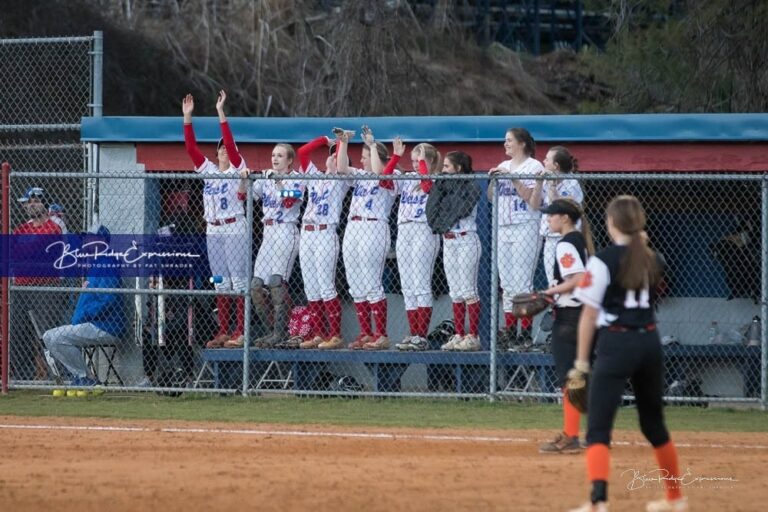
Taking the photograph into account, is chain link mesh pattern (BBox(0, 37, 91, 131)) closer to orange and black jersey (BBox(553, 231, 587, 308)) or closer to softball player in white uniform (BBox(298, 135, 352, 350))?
softball player in white uniform (BBox(298, 135, 352, 350))

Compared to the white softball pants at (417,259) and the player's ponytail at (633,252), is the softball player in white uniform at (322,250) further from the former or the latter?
the player's ponytail at (633,252)

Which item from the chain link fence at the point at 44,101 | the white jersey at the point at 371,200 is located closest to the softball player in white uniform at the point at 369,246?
the white jersey at the point at 371,200

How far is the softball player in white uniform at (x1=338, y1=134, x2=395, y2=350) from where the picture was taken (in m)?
12.8

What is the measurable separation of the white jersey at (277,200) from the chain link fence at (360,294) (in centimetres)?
2

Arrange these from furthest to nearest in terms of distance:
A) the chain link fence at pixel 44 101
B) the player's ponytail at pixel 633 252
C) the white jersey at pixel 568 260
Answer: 1. the chain link fence at pixel 44 101
2. the white jersey at pixel 568 260
3. the player's ponytail at pixel 633 252

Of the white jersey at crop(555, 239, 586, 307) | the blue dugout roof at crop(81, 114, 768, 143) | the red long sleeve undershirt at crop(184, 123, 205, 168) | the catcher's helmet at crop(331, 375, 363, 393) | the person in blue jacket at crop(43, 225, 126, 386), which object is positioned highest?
the blue dugout roof at crop(81, 114, 768, 143)

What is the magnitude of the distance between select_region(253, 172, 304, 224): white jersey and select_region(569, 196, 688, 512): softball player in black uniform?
6207mm

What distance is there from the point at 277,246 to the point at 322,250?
19.2 inches

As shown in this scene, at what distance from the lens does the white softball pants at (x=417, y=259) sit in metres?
12.7

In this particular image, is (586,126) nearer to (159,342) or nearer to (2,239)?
(159,342)

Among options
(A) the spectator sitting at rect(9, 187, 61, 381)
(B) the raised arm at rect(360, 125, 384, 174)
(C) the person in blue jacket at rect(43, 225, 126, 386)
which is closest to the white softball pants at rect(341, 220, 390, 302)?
(B) the raised arm at rect(360, 125, 384, 174)

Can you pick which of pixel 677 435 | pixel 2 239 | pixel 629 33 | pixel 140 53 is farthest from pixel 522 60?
pixel 677 435

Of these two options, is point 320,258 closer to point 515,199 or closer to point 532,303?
point 515,199

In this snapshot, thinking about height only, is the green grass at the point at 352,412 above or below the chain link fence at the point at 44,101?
below
